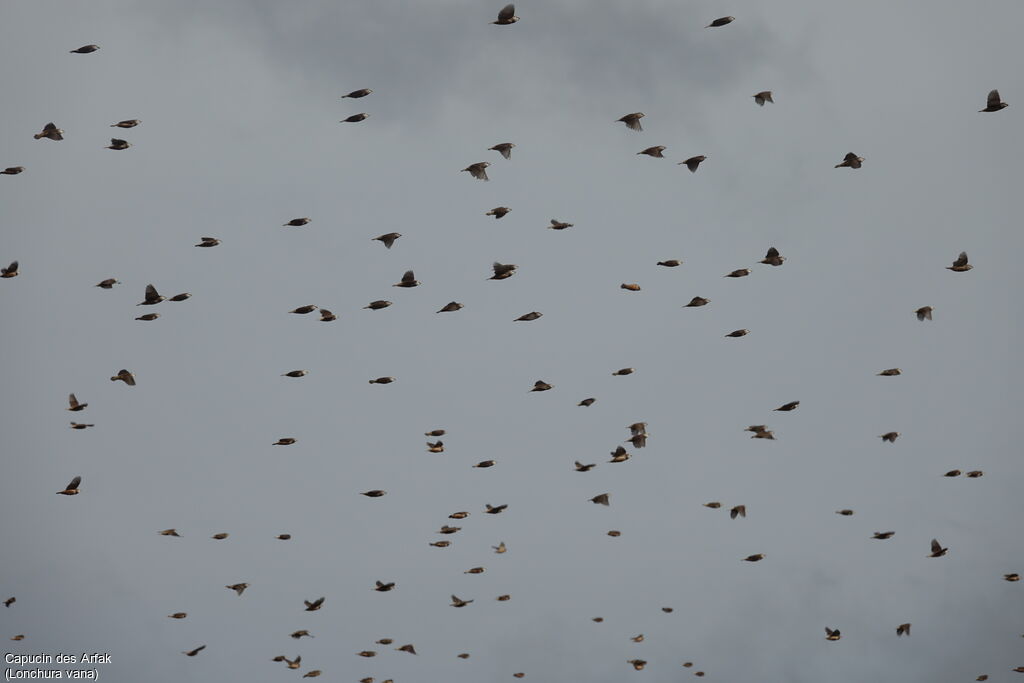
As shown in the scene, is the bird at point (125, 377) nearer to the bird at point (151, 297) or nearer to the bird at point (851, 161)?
the bird at point (151, 297)

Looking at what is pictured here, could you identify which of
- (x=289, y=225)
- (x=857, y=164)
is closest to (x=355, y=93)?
(x=289, y=225)

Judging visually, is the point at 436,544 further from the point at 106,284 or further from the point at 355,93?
the point at 355,93

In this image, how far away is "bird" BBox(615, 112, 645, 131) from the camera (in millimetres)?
74731

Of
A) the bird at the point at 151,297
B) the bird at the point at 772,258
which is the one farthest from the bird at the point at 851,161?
the bird at the point at 151,297

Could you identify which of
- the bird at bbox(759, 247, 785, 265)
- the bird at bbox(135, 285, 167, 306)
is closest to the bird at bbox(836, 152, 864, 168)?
the bird at bbox(759, 247, 785, 265)

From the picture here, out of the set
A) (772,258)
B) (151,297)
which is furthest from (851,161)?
(151,297)

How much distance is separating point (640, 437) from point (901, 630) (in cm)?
2621

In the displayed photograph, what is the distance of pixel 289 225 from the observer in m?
80.6

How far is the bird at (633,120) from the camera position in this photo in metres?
74.7

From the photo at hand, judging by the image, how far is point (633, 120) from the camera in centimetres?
7512

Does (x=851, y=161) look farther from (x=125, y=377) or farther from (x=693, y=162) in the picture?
(x=125, y=377)

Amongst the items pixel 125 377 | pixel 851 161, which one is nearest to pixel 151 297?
pixel 125 377

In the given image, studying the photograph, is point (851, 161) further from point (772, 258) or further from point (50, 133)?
point (50, 133)

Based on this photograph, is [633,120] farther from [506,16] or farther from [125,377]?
[125,377]
